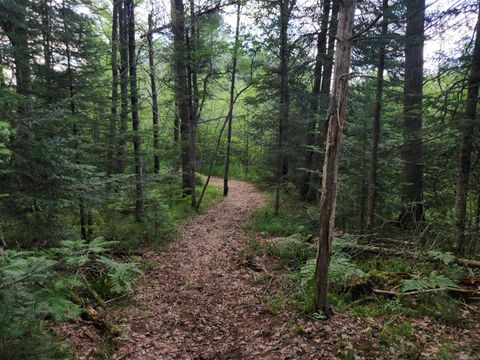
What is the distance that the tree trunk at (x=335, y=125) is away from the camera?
4.63 meters

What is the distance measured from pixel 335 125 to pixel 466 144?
3634mm

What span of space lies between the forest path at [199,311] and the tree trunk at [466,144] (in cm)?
459

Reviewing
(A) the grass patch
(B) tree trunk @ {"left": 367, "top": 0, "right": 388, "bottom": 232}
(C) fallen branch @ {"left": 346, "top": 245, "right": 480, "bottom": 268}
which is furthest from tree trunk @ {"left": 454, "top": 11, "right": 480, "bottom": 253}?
(A) the grass patch

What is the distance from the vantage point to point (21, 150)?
5.87m

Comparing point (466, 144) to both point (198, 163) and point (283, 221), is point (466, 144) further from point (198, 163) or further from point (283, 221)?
point (198, 163)

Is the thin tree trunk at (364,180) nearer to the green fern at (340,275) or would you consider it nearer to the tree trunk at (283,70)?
the green fern at (340,275)

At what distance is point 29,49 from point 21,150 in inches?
147

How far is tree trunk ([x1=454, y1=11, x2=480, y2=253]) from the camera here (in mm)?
6062

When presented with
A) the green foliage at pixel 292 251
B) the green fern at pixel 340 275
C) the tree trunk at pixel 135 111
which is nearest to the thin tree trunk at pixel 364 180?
the green foliage at pixel 292 251

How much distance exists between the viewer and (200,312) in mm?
6156

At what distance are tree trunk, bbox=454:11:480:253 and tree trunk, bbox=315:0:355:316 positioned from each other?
10.1 feet

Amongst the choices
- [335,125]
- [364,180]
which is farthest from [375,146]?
[335,125]

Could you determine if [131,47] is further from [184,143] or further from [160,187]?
[160,187]

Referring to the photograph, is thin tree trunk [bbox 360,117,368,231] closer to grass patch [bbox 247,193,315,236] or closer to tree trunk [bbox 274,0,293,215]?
grass patch [bbox 247,193,315,236]
